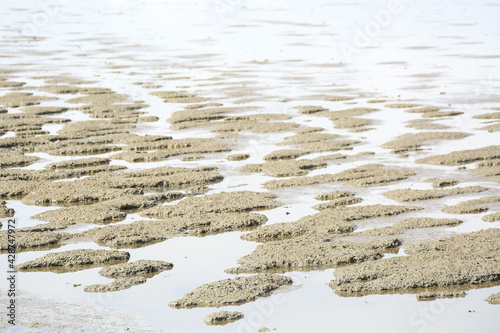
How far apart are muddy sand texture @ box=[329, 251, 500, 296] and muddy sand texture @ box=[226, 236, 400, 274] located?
290mm

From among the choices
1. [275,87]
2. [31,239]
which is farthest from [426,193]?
[275,87]

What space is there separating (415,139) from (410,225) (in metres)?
6.67

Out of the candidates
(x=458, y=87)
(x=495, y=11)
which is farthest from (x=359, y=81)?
(x=495, y=11)

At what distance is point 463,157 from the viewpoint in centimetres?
1609

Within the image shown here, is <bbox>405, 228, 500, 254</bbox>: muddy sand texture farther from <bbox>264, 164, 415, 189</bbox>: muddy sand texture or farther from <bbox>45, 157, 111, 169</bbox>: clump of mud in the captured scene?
<bbox>45, 157, 111, 169</bbox>: clump of mud

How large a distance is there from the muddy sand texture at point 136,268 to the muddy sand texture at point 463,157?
7.30m

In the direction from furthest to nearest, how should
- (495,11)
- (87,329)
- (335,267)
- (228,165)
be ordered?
(495,11) < (228,165) < (335,267) < (87,329)

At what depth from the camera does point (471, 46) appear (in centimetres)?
3719

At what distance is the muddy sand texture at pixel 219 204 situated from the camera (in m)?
12.7

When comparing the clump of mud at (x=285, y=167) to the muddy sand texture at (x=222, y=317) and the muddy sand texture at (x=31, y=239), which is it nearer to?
the muddy sand texture at (x=31, y=239)

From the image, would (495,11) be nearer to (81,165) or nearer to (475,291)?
(81,165)

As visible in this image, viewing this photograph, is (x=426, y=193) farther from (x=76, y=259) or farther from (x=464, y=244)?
(x=76, y=259)

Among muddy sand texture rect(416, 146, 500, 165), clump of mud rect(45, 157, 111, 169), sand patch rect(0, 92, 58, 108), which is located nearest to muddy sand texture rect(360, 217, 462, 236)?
muddy sand texture rect(416, 146, 500, 165)

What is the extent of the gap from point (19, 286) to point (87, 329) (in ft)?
5.47
